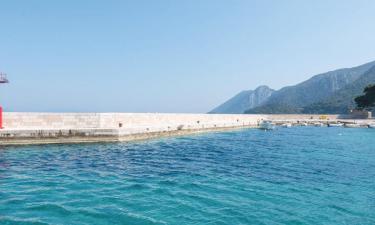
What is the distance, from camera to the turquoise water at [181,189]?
32.0ft

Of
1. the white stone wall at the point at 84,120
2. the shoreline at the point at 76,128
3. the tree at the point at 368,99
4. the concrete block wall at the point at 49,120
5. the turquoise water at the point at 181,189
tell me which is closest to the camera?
the turquoise water at the point at 181,189

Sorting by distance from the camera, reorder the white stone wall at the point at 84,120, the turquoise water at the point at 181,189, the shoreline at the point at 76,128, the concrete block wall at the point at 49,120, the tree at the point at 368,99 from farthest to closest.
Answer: the tree at the point at 368,99
the white stone wall at the point at 84,120
the concrete block wall at the point at 49,120
the shoreline at the point at 76,128
the turquoise water at the point at 181,189

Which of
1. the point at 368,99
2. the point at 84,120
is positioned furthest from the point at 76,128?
the point at 368,99

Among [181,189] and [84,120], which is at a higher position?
[84,120]

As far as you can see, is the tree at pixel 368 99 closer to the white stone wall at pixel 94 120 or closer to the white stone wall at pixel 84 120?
the white stone wall at pixel 94 120

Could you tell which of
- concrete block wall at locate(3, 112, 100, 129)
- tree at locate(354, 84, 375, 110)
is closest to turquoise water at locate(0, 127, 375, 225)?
concrete block wall at locate(3, 112, 100, 129)

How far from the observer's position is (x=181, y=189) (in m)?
12.9

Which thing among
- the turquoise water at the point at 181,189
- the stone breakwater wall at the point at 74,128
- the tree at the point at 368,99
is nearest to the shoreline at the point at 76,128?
the stone breakwater wall at the point at 74,128

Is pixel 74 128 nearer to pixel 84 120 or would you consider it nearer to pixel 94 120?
pixel 84 120

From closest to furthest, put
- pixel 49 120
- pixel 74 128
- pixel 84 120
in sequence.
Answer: pixel 74 128 < pixel 49 120 < pixel 84 120

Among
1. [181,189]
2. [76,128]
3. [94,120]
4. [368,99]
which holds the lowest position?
[181,189]

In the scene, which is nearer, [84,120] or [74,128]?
[74,128]

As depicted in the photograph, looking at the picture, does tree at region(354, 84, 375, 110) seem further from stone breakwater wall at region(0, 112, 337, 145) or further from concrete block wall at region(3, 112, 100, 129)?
concrete block wall at region(3, 112, 100, 129)

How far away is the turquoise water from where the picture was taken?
32.0 feet
